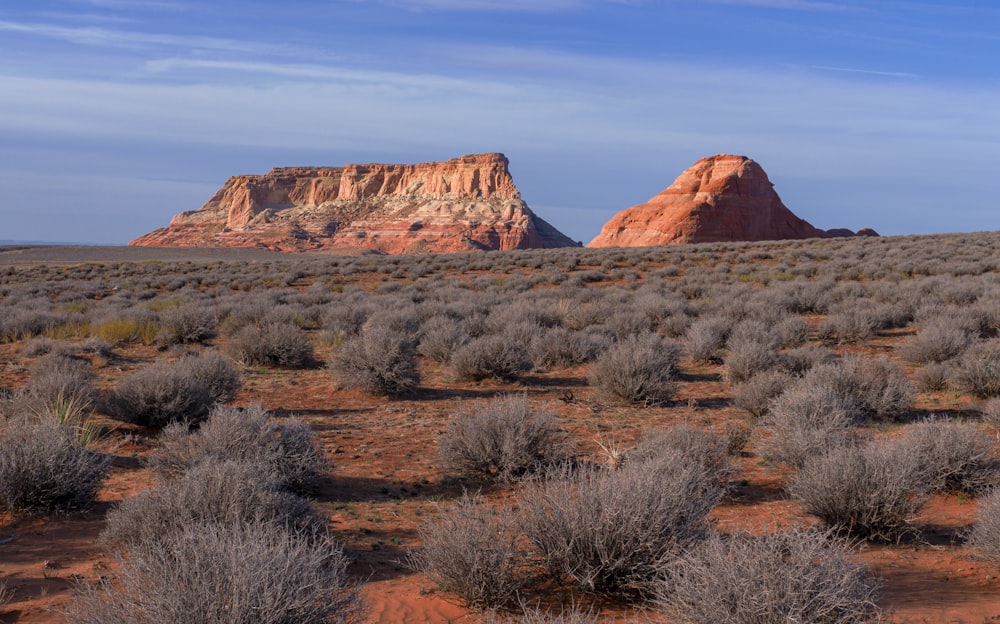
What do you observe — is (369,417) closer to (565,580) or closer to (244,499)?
(244,499)

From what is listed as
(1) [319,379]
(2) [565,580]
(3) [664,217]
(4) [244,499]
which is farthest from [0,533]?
(3) [664,217]

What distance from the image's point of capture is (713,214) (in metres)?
89.1

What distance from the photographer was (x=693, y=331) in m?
12.5

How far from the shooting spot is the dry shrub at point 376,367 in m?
9.86

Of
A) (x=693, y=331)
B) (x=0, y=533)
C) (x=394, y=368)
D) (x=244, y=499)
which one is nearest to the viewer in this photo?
(x=244, y=499)

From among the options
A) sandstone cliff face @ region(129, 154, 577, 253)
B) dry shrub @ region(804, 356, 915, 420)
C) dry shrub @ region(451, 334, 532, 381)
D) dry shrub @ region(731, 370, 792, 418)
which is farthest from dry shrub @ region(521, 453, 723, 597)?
sandstone cliff face @ region(129, 154, 577, 253)

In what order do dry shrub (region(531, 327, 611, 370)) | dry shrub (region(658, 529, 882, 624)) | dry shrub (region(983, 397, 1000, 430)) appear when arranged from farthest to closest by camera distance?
dry shrub (region(531, 327, 611, 370)) → dry shrub (region(983, 397, 1000, 430)) → dry shrub (region(658, 529, 882, 624))

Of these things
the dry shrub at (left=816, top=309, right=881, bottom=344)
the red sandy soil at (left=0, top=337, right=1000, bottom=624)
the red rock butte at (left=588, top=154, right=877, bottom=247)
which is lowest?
the red sandy soil at (left=0, top=337, right=1000, bottom=624)

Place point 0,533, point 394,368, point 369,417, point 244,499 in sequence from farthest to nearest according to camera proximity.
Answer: point 394,368 → point 369,417 → point 0,533 → point 244,499

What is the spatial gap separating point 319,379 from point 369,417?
2427mm

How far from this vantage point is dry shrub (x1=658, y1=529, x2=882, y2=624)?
118 inches

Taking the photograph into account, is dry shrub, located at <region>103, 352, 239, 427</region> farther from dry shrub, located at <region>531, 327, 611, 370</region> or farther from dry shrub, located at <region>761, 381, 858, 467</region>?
dry shrub, located at <region>761, 381, 858, 467</region>

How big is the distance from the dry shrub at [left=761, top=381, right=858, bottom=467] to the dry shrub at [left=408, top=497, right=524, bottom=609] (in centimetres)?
299

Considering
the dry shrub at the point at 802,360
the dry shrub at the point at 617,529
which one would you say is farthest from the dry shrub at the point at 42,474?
the dry shrub at the point at 802,360
